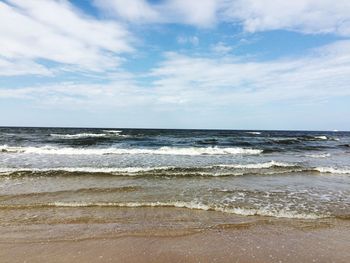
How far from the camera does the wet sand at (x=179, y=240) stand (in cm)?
549

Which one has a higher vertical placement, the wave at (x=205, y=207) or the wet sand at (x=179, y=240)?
the wave at (x=205, y=207)

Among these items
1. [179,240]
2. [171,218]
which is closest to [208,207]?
[171,218]

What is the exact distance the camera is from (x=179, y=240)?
6.24 metres

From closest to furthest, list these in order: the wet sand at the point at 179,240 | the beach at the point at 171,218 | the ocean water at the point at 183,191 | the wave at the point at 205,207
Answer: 1. the wet sand at the point at 179,240
2. the beach at the point at 171,218
3. the wave at the point at 205,207
4. the ocean water at the point at 183,191

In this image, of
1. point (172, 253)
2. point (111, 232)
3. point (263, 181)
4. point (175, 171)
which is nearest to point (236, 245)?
point (172, 253)

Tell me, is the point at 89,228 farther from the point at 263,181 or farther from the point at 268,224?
the point at 263,181

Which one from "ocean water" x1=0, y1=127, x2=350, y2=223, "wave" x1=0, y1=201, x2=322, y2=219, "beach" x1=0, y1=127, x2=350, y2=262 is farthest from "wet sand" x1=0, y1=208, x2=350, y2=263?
"ocean water" x1=0, y1=127, x2=350, y2=223

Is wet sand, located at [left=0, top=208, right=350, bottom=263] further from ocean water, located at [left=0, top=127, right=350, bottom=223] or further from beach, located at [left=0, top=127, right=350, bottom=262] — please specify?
ocean water, located at [left=0, top=127, right=350, bottom=223]

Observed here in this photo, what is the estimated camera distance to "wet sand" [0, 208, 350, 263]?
549cm

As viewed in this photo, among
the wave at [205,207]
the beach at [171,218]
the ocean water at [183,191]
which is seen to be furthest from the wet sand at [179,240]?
the ocean water at [183,191]

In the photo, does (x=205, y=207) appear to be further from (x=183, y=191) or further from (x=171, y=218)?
(x=183, y=191)

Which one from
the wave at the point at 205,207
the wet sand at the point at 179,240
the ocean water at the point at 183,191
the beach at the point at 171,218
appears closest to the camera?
the wet sand at the point at 179,240

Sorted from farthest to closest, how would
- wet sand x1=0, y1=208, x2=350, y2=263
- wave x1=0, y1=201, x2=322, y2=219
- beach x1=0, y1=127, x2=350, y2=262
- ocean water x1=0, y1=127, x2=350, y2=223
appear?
1. ocean water x1=0, y1=127, x2=350, y2=223
2. wave x1=0, y1=201, x2=322, y2=219
3. beach x1=0, y1=127, x2=350, y2=262
4. wet sand x1=0, y1=208, x2=350, y2=263

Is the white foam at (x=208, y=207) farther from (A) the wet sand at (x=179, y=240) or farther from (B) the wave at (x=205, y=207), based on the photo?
(A) the wet sand at (x=179, y=240)
